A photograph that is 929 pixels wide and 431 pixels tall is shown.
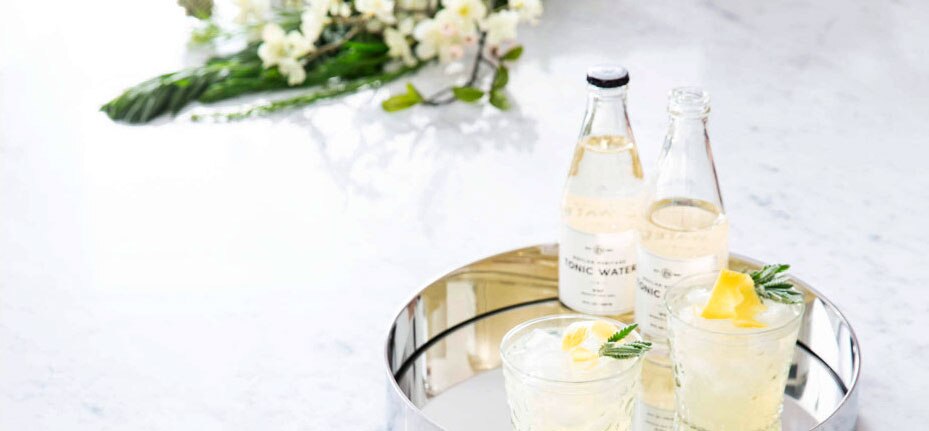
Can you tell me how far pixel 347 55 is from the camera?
5.27 feet

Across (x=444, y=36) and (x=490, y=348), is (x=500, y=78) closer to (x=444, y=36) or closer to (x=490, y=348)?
(x=444, y=36)

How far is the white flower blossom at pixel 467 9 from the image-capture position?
1.50 meters

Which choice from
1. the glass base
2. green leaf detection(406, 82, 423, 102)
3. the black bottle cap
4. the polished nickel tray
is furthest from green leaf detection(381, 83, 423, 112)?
the glass base

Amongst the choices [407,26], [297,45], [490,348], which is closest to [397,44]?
[407,26]

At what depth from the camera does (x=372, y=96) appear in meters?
1.57

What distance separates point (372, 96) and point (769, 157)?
1.73ft

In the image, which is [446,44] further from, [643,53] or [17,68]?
[17,68]

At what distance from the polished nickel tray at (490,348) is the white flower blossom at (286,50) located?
2.13 feet

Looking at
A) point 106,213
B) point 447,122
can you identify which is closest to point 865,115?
point 447,122

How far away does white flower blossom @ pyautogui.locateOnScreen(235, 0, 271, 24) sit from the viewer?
1606 mm

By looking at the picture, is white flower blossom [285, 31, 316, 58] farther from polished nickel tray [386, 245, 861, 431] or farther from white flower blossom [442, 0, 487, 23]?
polished nickel tray [386, 245, 861, 431]

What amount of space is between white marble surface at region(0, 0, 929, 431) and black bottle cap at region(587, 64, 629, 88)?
1.01 feet

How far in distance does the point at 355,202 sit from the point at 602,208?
44cm

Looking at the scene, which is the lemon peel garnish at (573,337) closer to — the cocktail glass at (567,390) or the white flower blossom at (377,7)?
the cocktail glass at (567,390)
